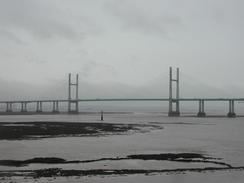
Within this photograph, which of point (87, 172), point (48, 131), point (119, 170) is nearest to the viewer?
point (87, 172)

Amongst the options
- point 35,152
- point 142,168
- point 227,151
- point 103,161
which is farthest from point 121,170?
point 227,151

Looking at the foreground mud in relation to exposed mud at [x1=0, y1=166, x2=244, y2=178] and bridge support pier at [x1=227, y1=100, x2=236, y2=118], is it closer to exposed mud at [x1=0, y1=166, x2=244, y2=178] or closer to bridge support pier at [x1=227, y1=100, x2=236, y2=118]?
exposed mud at [x1=0, y1=166, x2=244, y2=178]

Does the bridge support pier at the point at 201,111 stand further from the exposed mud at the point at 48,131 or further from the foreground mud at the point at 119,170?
the foreground mud at the point at 119,170

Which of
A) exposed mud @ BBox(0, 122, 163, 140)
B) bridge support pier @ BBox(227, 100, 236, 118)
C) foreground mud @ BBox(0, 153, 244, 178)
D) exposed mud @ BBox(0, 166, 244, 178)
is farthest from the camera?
bridge support pier @ BBox(227, 100, 236, 118)

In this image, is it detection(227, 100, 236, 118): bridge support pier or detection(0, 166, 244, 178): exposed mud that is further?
detection(227, 100, 236, 118): bridge support pier

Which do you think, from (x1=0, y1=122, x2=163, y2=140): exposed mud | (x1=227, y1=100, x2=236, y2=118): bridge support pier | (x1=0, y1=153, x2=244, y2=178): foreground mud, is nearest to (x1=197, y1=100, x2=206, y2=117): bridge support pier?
(x1=227, y1=100, x2=236, y2=118): bridge support pier

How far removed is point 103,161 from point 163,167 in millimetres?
3802

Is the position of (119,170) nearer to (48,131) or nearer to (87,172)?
(87,172)

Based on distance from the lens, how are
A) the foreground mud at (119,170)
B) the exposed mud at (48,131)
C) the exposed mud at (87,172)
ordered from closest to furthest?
the exposed mud at (87,172) → the foreground mud at (119,170) → the exposed mud at (48,131)

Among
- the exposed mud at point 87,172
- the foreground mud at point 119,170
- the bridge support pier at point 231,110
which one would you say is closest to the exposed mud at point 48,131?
the foreground mud at point 119,170

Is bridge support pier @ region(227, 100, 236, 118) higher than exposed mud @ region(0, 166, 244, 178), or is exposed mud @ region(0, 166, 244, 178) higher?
bridge support pier @ region(227, 100, 236, 118)

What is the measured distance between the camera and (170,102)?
412 ft

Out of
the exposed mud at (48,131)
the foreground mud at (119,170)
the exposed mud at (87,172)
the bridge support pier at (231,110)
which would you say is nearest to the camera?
the exposed mud at (87,172)

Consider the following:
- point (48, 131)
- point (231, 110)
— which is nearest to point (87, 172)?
point (48, 131)
